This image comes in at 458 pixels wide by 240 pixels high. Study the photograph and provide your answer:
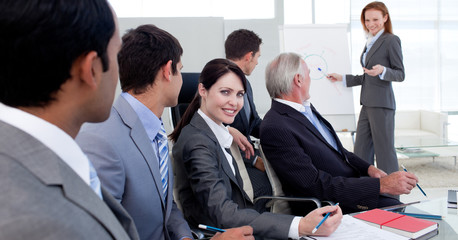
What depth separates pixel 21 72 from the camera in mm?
550

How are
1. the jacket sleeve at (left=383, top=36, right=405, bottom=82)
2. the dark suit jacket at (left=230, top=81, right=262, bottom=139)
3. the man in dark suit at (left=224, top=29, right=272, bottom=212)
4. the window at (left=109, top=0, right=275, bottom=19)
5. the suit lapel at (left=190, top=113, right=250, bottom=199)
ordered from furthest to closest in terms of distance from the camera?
the window at (left=109, top=0, right=275, bottom=19)
the jacket sleeve at (left=383, top=36, right=405, bottom=82)
the dark suit jacket at (left=230, top=81, right=262, bottom=139)
the man in dark suit at (left=224, top=29, right=272, bottom=212)
the suit lapel at (left=190, top=113, right=250, bottom=199)

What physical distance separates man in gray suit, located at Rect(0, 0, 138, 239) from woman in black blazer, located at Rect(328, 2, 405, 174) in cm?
349

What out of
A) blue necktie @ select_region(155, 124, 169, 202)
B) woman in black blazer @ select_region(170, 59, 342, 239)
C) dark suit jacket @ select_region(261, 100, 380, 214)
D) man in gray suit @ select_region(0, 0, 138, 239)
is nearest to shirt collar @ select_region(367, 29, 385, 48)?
dark suit jacket @ select_region(261, 100, 380, 214)

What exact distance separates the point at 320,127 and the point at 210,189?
109cm

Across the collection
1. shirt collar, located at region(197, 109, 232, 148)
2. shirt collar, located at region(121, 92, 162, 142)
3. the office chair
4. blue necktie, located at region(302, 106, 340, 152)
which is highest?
shirt collar, located at region(121, 92, 162, 142)

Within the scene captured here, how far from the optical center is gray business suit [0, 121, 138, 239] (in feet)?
1.51

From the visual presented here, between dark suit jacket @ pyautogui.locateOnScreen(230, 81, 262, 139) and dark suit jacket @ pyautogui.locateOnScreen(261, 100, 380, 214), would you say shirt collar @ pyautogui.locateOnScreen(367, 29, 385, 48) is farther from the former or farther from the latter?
dark suit jacket @ pyautogui.locateOnScreen(261, 100, 380, 214)

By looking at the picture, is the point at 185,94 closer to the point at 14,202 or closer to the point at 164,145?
the point at 164,145

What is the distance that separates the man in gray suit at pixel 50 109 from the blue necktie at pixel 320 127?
1810mm

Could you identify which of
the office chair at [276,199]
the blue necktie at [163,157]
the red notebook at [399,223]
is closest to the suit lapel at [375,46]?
the office chair at [276,199]

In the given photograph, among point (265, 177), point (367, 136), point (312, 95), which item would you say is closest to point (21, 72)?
point (265, 177)

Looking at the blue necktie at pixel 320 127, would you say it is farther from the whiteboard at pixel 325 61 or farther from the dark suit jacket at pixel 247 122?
the whiteboard at pixel 325 61

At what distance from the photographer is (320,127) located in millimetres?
2406

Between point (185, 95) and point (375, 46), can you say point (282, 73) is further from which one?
point (375, 46)
